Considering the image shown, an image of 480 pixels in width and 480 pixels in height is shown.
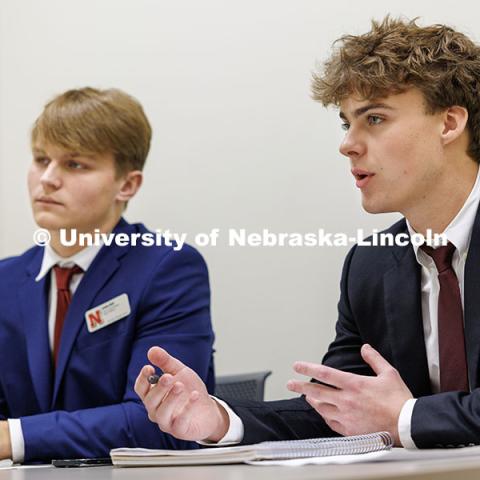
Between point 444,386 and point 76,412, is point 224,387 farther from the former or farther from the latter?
point 444,386

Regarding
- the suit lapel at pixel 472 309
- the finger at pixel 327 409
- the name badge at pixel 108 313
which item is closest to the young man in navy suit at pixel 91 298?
the name badge at pixel 108 313

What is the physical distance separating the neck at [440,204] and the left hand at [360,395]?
43cm

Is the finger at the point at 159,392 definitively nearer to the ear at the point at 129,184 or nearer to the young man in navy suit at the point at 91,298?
the young man in navy suit at the point at 91,298

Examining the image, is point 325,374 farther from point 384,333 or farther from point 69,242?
point 69,242

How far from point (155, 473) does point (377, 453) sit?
1.00 feet

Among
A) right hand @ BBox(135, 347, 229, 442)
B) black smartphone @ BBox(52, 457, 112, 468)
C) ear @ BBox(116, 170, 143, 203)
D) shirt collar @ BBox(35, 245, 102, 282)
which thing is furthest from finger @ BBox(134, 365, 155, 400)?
ear @ BBox(116, 170, 143, 203)

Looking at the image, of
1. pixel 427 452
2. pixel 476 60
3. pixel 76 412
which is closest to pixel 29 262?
pixel 76 412

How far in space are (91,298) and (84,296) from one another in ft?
0.07

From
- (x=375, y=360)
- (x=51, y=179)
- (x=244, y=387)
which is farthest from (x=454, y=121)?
(x=51, y=179)

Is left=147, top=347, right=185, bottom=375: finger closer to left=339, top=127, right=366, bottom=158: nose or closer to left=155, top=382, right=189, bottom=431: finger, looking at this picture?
left=155, top=382, right=189, bottom=431: finger

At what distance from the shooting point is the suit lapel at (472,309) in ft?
5.32

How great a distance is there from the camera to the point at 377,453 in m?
1.17

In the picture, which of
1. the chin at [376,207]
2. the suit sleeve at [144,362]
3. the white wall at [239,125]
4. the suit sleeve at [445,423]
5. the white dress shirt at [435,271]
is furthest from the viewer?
the white wall at [239,125]

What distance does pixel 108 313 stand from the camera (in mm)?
2238
